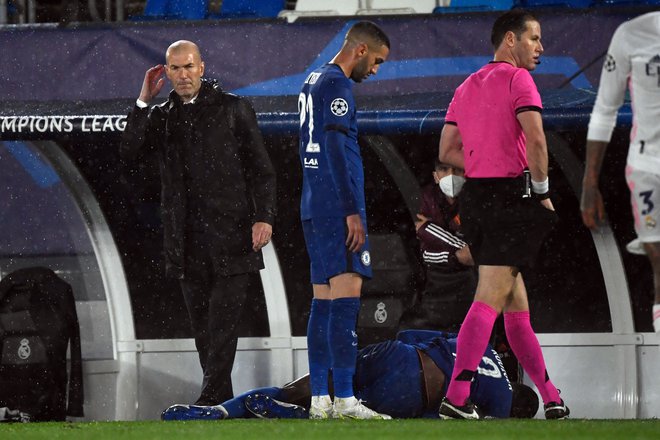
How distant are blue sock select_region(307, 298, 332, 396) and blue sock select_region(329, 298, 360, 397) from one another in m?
0.08

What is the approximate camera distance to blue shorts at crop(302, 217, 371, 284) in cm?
644

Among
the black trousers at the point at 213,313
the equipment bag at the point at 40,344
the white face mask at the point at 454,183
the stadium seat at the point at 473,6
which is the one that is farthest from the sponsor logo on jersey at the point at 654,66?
the equipment bag at the point at 40,344

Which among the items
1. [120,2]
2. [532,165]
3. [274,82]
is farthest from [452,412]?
[120,2]

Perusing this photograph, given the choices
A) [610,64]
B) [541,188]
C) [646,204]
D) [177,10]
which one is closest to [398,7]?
[177,10]

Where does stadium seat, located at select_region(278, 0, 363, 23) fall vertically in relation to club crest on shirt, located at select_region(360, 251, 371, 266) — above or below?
above

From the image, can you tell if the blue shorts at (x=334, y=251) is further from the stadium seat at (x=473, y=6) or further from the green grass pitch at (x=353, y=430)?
the stadium seat at (x=473, y=6)

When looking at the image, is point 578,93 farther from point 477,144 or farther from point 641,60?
point 641,60

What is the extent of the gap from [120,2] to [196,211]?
7.42ft

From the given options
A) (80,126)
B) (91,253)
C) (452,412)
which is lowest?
(452,412)

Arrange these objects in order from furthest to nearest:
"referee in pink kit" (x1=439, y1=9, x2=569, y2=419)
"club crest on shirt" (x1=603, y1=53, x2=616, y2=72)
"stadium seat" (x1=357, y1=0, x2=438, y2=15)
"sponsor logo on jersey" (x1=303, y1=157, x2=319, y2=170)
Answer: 1. "stadium seat" (x1=357, y1=0, x2=438, y2=15)
2. "sponsor logo on jersey" (x1=303, y1=157, x2=319, y2=170)
3. "referee in pink kit" (x1=439, y1=9, x2=569, y2=419)
4. "club crest on shirt" (x1=603, y1=53, x2=616, y2=72)

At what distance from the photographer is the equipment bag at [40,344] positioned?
8.27 metres

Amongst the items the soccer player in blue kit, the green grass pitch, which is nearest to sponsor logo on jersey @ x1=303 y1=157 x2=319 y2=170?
the soccer player in blue kit

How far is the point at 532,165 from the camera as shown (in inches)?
244

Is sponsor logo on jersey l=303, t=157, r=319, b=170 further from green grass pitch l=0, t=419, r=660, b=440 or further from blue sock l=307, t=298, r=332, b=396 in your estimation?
green grass pitch l=0, t=419, r=660, b=440
